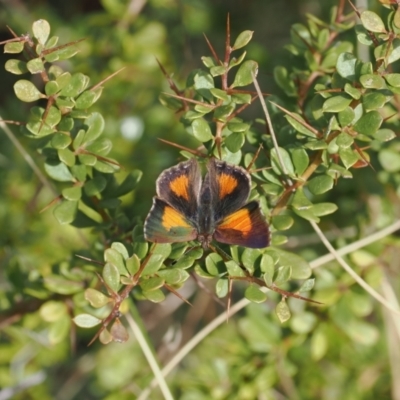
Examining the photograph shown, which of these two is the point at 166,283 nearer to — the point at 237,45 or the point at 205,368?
the point at 237,45

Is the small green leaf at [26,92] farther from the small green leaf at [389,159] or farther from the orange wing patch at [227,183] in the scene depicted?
the small green leaf at [389,159]

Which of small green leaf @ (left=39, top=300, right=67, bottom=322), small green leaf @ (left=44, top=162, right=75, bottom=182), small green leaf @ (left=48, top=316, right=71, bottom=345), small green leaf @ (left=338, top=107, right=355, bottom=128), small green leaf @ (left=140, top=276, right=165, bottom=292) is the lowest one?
small green leaf @ (left=48, top=316, right=71, bottom=345)

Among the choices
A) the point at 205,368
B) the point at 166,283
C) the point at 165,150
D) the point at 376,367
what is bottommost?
the point at 376,367

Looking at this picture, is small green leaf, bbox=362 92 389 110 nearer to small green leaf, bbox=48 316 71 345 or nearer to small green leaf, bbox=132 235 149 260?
small green leaf, bbox=132 235 149 260

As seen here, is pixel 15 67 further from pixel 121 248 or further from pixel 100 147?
pixel 121 248

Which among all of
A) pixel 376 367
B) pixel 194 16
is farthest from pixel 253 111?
pixel 376 367

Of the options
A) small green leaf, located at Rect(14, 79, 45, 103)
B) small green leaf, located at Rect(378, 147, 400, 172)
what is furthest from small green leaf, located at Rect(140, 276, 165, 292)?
small green leaf, located at Rect(378, 147, 400, 172)

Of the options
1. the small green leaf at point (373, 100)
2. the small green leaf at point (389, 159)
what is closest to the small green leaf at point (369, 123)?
the small green leaf at point (373, 100)

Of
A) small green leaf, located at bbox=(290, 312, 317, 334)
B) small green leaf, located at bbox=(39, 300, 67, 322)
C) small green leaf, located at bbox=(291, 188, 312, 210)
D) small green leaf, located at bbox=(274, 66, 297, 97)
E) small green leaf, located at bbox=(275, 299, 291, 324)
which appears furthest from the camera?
small green leaf, located at bbox=(290, 312, 317, 334)
